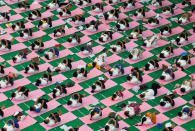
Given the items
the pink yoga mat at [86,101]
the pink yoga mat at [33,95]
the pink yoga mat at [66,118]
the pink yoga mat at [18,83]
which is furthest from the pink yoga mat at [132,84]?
the pink yoga mat at [18,83]

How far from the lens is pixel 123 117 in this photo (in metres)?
13.7

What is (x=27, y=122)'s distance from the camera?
1355 cm

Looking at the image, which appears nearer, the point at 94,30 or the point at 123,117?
the point at 123,117

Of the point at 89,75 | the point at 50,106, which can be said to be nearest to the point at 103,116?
the point at 50,106

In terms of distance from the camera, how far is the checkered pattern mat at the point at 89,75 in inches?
538

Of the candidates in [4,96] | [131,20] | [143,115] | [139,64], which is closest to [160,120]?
[143,115]

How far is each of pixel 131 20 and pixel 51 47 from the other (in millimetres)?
3076

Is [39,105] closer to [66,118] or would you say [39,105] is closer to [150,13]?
[66,118]

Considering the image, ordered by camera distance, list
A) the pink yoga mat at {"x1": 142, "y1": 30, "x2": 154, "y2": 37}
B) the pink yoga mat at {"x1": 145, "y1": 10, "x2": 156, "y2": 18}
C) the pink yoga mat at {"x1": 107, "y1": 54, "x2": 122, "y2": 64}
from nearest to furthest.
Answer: the pink yoga mat at {"x1": 107, "y1": 54, "x2": 122, "y2": 64}, the pink yoga mat at {"x1": 142, "y1": 30, "x2": 154, "y2": 37}, the pink yoga mat at {"x1": 145, "y1": 10, "x2": 156, "y2": 18}

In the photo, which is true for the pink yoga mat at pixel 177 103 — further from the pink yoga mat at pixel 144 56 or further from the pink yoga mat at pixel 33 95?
the pink yoga mat at pixel 33 95

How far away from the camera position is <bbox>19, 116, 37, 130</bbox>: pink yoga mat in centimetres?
1345

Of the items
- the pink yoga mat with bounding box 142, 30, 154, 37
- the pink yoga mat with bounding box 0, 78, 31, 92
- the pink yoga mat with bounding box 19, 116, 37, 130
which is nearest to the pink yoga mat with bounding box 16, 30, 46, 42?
the pink yoga mat with bounding box 0, 78, 31, 92

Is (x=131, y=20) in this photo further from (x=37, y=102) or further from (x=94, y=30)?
(x=37, y=102)

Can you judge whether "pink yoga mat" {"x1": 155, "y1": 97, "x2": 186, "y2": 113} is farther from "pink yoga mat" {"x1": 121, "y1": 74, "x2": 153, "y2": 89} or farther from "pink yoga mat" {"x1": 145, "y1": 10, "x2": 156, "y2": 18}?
"pink yoga mat" {"x1": 145, "y1": 10, "x2": 156, "y2": 18}
